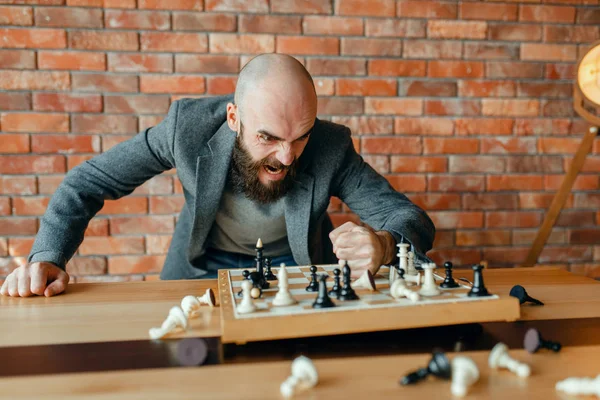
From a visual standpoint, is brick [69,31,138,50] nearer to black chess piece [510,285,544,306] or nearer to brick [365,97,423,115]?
brick [365,97,423,115]

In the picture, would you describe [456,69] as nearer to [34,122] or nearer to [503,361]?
[503,361]

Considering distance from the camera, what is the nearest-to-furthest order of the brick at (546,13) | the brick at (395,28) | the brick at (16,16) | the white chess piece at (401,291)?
1. the white chess piece at (401,291)
2. the brick at (16,16)
3. the brick at (395,28)
4. the brick at (546,13)

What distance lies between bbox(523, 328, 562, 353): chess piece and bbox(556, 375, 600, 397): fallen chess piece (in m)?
0.15

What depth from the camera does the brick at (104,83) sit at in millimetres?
2311

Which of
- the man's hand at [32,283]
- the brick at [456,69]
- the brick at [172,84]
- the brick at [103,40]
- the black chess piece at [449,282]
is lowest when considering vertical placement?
the man's hand at [32,283]

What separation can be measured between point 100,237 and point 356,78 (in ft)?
5.03

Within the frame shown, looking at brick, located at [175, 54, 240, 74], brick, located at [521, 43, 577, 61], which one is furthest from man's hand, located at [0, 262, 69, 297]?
brick, located at [521, 43, 577, 61]

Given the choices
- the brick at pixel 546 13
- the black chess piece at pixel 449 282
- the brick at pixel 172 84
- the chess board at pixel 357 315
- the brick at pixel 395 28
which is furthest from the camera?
the brick at pixel 546 13

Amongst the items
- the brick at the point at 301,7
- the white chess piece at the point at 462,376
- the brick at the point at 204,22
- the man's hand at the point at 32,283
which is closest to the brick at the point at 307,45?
the brick at the point at 301,7

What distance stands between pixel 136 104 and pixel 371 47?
1220mm

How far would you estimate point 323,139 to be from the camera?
1874 millimetres

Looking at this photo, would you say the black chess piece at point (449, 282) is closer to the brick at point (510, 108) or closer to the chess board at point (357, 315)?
the chess board at point (357, 315)

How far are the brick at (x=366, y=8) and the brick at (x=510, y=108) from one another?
27.5 inches

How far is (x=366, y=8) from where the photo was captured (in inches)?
96.0
